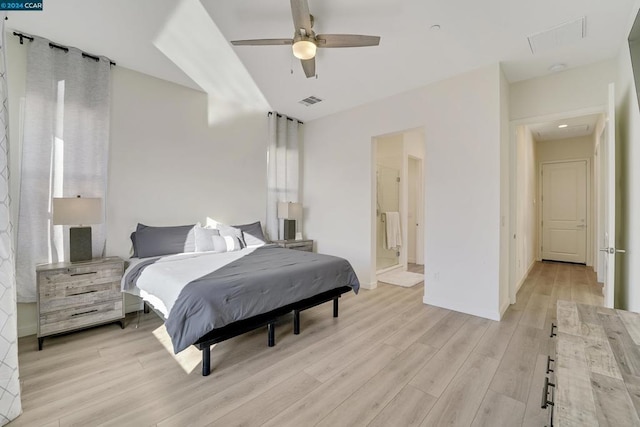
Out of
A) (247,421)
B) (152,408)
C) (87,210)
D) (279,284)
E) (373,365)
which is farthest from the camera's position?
(87,210)

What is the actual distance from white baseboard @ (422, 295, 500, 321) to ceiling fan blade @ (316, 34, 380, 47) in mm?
3053

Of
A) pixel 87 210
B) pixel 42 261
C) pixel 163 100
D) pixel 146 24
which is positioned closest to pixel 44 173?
pixel 87 210

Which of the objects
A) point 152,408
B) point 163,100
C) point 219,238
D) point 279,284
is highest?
point 163,100

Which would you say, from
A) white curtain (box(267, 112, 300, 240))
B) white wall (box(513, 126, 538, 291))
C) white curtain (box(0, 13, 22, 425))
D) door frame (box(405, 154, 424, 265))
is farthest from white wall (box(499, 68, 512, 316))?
white curtain (box(0, 13, 22, 425))

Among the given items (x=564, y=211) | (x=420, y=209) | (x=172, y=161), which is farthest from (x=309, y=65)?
(x=564, y=211)

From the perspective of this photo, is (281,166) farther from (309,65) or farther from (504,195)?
(504,195)

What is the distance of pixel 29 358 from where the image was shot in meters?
2.28

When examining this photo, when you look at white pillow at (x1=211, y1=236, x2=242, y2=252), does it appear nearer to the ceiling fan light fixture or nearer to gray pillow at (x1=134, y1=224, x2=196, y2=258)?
gray pillow at (x1=134, y1=224, x2=196, y2=258)

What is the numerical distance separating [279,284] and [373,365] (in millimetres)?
1033

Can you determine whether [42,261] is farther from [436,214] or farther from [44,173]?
[436,214]

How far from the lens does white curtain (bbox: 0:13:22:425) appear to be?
62.6 inches

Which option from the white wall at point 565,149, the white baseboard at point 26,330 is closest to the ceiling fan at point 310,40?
the white baseboard at point 26,330

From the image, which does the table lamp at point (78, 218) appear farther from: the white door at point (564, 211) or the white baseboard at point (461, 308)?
the white door at point (564, 211)

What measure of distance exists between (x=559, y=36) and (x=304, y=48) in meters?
2.46
